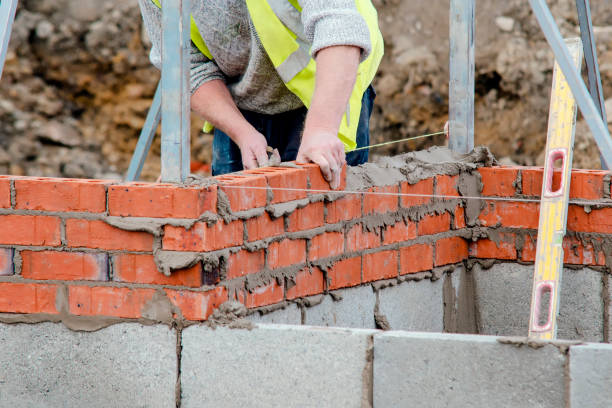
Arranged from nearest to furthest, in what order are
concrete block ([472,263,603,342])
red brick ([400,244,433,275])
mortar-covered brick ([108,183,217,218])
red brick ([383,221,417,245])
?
1. mortar-covered brick ([108,183,217,218])
2. red brick ([383,221,417,245])
3. red brick ([400,244,433,275])
4. concrete block ([472,263,603,342])

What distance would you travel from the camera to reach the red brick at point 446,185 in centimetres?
357

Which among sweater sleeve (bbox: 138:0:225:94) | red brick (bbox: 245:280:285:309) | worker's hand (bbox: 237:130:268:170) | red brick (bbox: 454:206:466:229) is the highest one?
sweater sleeve (bbox: 138:0:225:94)

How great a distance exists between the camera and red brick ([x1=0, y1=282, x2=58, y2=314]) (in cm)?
243

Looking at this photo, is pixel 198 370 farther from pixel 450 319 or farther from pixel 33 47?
pixel 33 47

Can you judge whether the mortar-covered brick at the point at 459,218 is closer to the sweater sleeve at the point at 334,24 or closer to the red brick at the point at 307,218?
the red brick at the point at 307,218

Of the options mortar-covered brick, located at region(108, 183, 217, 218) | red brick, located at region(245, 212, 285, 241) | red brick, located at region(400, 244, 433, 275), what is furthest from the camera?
red brick, located at region(400, 244, 433, 275)

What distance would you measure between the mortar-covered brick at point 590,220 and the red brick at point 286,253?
4.10 feet

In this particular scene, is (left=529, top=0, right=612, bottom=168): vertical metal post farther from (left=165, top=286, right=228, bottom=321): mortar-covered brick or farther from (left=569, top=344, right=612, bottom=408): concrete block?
(left=165, top=286, right=228, bottom=321): mortar-covered brick

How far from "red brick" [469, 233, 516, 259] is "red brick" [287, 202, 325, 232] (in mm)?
1078

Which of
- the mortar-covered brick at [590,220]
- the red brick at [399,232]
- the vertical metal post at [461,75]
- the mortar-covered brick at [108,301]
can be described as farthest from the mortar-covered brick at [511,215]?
the mortar-covered brick at [108,301]

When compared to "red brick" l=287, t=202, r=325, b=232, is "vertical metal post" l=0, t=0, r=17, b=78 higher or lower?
higher

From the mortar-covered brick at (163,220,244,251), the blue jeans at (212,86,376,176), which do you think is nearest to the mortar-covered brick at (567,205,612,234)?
the blue jeans at (212,86,376,176)

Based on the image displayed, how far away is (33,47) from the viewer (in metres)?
8.62

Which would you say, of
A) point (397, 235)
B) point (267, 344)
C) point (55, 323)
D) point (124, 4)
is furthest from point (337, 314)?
point (124, 4)
